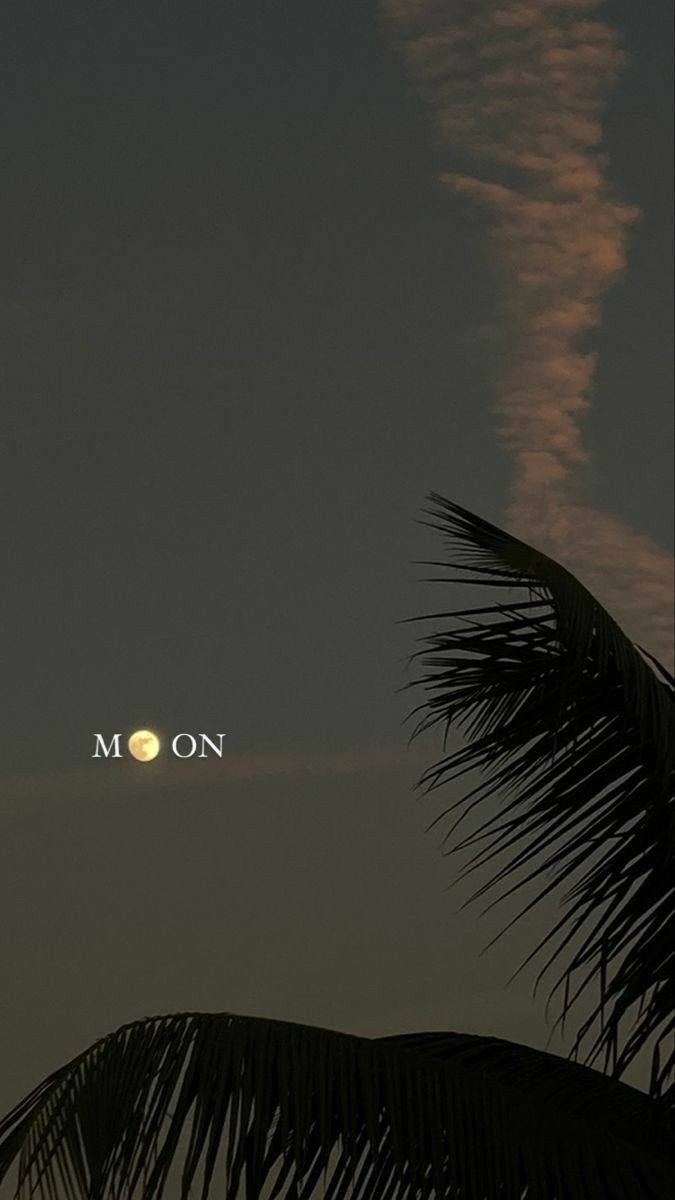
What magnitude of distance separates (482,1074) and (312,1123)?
0.31m

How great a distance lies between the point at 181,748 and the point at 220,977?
897mm

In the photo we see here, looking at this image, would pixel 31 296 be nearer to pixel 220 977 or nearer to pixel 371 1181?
pixel 220 977

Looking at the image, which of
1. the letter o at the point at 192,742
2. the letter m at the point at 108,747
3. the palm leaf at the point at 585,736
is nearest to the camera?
the palm leaf at the point at 585,736

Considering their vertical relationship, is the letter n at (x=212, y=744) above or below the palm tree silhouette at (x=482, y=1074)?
above

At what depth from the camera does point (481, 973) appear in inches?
291

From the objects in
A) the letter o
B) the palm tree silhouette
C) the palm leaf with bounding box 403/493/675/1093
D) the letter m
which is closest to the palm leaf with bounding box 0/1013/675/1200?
the palm tree silhouette

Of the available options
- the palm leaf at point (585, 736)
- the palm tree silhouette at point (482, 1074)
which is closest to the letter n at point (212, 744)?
the palm tree silhouette at point (482, 1074)

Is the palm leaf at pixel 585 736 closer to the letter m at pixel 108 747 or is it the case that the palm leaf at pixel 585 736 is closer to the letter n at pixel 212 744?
the letter m at pixel 108 747

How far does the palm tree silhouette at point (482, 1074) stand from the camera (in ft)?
7.83

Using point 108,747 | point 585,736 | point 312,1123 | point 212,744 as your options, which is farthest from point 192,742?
point 312,1123

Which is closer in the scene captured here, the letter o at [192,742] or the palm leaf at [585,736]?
the palm leaf at [585,736]

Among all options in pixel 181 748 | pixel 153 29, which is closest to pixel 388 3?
pixel 153 29

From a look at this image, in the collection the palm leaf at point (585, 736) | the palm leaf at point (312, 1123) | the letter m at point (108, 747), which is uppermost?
the letter m at point (108, 747)

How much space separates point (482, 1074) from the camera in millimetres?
2869
